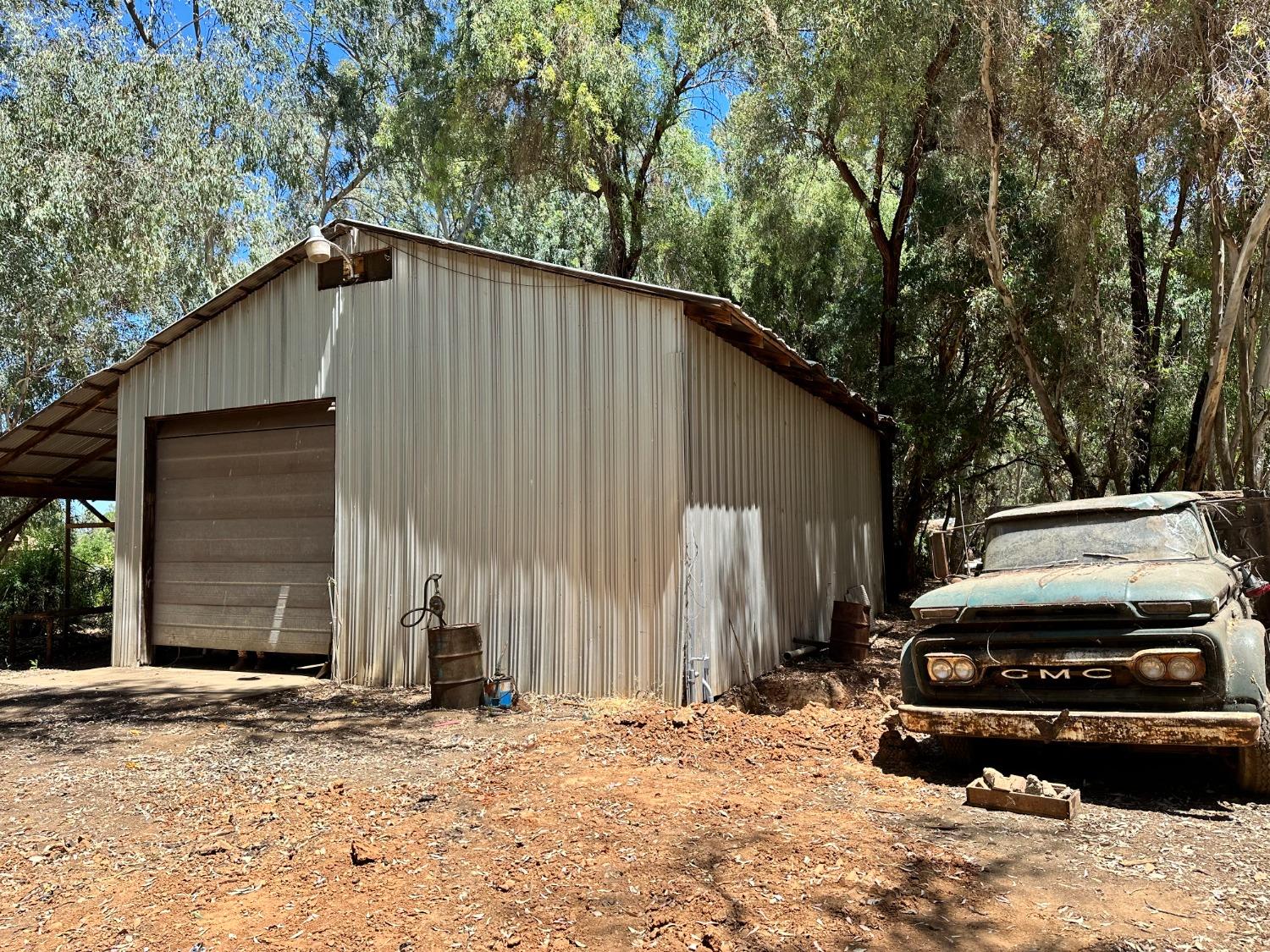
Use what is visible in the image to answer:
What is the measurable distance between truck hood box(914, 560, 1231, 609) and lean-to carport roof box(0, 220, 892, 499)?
11.2 ft

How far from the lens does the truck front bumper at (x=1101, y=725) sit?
5023 mm

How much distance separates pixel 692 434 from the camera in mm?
8781

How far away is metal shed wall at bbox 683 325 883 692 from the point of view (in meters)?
8.89

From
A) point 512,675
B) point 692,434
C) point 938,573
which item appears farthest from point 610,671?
point 938,573

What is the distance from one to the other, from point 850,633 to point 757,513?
2360mm

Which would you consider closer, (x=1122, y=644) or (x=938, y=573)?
(x=1122, y=644)

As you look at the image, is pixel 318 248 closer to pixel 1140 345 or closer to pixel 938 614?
pixel 938 614

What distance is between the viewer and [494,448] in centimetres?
973

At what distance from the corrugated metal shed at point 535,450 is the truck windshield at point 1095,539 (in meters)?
2.94

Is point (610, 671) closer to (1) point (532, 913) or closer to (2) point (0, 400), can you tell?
(1) point (532, 913)

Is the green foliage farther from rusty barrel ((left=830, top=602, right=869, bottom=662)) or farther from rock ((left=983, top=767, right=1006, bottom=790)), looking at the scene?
rock ((left=983, top=767, right=1006, bottom=790))

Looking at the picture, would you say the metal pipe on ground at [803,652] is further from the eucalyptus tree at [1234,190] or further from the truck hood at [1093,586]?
the eucalyptus tree at [1234,190]

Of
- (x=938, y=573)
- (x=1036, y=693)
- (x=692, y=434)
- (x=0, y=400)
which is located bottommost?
(x=1036, y=693)

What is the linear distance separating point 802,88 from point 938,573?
985 cm
